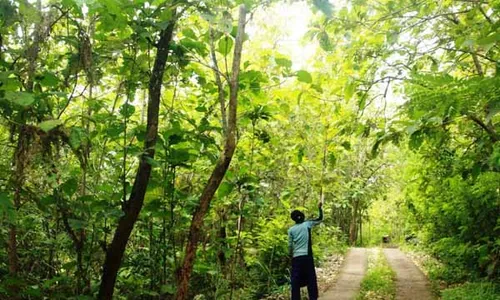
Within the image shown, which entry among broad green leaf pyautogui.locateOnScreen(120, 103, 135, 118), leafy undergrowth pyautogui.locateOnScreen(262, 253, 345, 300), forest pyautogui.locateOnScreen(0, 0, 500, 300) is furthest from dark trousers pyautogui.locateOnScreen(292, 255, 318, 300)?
broad green leaf pyautogui.locateOnScreen(120, 103, 135, 118)

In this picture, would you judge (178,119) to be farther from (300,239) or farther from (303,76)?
(300,239)

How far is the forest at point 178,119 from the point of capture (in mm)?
3523

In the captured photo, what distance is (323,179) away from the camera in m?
9.94

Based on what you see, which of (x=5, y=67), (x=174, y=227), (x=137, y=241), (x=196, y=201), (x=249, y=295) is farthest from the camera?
(x=249, y=295)

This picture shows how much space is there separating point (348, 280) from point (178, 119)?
8808 millimetres

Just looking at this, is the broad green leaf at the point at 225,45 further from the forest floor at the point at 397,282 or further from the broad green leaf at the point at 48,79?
the forest floor at the point at 397,282

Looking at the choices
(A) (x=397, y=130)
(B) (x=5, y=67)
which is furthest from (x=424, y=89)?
(B) (x=5, y=67)

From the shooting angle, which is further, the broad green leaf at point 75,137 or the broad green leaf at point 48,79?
the broad green leaf at point 48,79

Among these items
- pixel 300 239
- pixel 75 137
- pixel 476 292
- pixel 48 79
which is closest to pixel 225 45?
pixel 48 79

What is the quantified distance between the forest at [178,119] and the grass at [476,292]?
70 mm

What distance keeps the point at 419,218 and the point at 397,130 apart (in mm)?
13410

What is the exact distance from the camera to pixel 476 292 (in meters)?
8.58

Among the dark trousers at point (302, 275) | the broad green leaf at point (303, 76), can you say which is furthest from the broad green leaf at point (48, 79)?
the dark trousers at point (302, 275)

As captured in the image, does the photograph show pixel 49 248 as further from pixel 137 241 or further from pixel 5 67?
pixel 5 67
